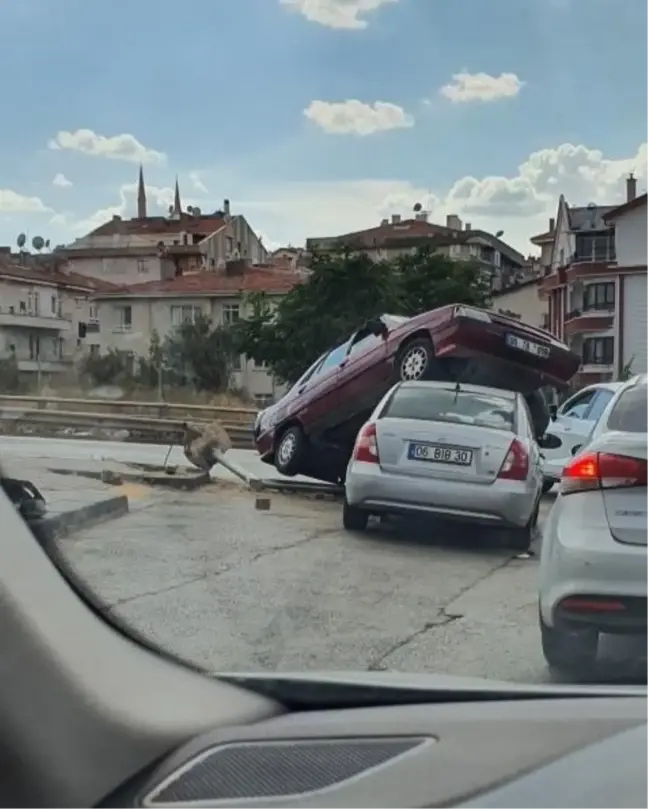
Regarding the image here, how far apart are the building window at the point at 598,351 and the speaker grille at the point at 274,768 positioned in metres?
0.97

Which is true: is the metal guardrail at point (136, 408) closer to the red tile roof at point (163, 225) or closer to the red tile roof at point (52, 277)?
the red tile roof at point (52, 277)

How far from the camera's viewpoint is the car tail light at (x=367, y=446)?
2.60 meters

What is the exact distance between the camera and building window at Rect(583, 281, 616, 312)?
7.98ft

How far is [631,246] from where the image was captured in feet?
7.86

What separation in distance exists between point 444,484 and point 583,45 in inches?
39.5

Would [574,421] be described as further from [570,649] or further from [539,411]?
[570,649]

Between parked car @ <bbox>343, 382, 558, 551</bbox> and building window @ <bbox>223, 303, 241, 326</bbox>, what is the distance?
0.42 meters

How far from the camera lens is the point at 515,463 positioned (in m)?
2.59


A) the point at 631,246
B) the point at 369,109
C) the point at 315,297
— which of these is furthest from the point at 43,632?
the point at 631,246

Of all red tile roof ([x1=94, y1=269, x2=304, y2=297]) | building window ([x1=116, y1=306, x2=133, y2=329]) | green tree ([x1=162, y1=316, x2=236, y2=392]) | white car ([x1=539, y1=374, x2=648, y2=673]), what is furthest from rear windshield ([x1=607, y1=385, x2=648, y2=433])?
building window ([x1=116, y1=306, x2=133, y2=329])

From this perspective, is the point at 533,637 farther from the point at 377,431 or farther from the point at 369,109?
the point at 369,109

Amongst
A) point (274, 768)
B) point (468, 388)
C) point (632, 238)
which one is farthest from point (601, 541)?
point (274, 768)

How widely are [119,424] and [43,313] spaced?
0.35 meters

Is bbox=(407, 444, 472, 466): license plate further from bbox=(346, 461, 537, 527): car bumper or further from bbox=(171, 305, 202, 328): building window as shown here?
bbox=(171, 305, 202, 328): building window
